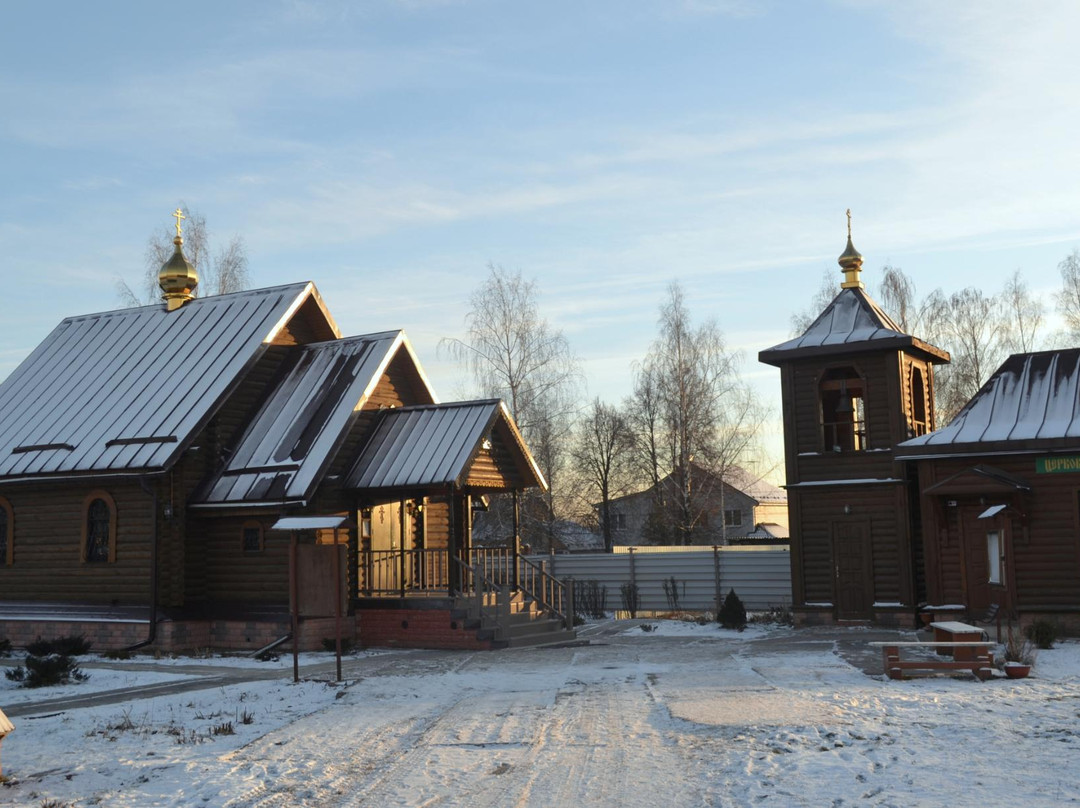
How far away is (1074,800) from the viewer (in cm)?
781

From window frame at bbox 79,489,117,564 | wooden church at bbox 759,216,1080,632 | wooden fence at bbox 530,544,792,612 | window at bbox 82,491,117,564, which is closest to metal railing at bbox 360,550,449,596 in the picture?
window frame at bbox 79,489,117,564

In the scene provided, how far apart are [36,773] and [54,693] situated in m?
5.57

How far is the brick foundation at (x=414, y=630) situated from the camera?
19953 millimetres

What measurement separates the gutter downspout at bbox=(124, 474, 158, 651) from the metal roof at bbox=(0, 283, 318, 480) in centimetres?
45

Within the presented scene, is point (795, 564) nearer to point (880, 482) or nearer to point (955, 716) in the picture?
point (880, 482)

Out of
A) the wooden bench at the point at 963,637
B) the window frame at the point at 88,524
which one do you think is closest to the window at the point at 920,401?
the wooden bench at the point at 963,637

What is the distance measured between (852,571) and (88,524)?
15.3m

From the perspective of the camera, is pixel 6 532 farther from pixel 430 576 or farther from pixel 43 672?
pixel 43 672

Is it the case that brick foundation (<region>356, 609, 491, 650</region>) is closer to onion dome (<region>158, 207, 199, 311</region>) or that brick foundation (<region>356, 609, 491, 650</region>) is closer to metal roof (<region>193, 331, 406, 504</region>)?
metal roof (<region>193, 331, 406, 504</region>)

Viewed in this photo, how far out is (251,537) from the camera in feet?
69.5

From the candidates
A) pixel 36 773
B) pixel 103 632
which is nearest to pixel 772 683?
pixel 36 773

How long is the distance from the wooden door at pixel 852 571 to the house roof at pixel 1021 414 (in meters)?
2.55

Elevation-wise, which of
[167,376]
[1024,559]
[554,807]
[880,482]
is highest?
[167,376]

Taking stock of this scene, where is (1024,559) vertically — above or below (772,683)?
above
